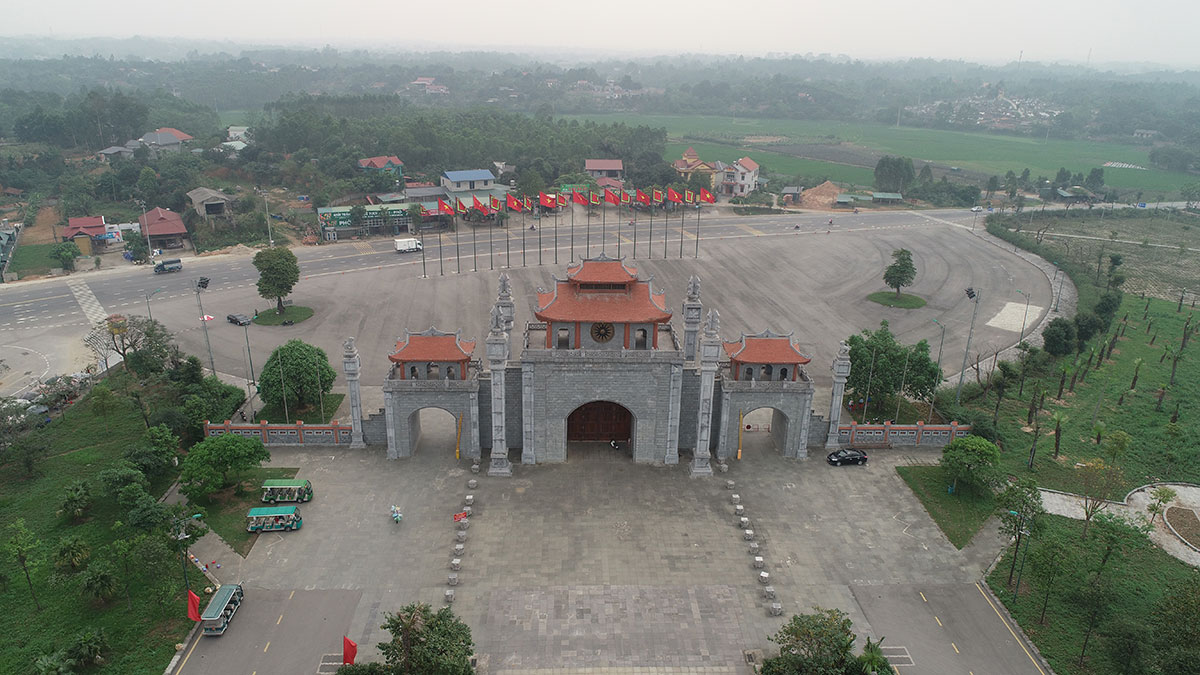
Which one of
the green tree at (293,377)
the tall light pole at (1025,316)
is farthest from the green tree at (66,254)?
the tall light pole at (1025,316)

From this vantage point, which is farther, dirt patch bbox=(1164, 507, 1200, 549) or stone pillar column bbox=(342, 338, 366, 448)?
stone pillar column bbox=(342, 338, 366, 448)

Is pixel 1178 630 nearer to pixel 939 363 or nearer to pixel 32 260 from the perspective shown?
pixel 939 363

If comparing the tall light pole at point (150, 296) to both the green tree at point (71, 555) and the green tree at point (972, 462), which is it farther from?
the green tree at point (972, 462)

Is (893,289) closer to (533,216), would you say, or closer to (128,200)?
(533,216)

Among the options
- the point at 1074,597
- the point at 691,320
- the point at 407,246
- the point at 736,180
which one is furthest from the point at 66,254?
the point at 736,180

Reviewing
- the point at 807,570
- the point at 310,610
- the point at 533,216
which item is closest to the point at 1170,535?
the point at 807,570

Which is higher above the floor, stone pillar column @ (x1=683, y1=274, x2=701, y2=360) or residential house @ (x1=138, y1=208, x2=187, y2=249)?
stone pillar column @ (x1=683, y1=274, x2=701, y2=360)

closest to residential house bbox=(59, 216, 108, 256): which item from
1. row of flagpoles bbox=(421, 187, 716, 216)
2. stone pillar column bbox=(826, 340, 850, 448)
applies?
row of flagpoles bbox=(421, 187, 716, 216)

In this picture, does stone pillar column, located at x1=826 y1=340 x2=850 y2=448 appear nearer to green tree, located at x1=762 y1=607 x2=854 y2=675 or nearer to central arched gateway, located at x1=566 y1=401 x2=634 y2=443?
central arched gateway, located at x1=566 y1=401 x2=634 y2=443
